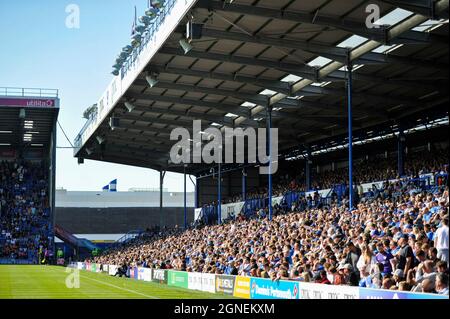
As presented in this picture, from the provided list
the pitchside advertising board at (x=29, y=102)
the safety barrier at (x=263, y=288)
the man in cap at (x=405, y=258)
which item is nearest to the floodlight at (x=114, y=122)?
the safety barrier at (x=263, y=288)

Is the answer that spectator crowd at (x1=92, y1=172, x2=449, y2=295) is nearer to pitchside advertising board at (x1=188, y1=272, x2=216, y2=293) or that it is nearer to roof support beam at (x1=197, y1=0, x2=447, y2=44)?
pitchside advertising board at (x1=188, y1=272, x2=216, y2=293)

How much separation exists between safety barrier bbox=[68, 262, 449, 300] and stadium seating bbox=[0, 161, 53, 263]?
3084 centimetres

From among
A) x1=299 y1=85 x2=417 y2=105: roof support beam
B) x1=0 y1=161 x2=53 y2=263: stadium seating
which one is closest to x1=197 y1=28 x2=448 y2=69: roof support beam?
x1=299 y1=85 x2=417 y2=105: roof support beam

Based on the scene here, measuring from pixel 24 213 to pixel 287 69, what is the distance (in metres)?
45.9

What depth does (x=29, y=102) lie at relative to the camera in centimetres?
6194

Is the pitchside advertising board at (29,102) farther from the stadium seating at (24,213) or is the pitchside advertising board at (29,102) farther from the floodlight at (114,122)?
the floodlight at (114,122)

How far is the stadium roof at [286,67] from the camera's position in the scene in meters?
26.6

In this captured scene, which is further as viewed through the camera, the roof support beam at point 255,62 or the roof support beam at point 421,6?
the roof support beam at point 255,62

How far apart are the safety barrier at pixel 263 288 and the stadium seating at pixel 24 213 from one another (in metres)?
30.8

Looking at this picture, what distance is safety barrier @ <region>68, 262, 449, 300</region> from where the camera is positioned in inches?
570

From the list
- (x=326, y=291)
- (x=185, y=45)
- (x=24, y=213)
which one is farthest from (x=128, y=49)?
(x=24, y=213)

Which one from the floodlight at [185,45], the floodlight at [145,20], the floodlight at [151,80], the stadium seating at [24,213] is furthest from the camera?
the stadium seating at [24,213]

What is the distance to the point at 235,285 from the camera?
24.5 m

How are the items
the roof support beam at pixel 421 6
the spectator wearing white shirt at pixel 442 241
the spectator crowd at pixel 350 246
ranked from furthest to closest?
the roof support beam at pixel 421 6 < the spectator crowd at pixel 350 246 < the spectator wearing white shirt at pixel 442 241
